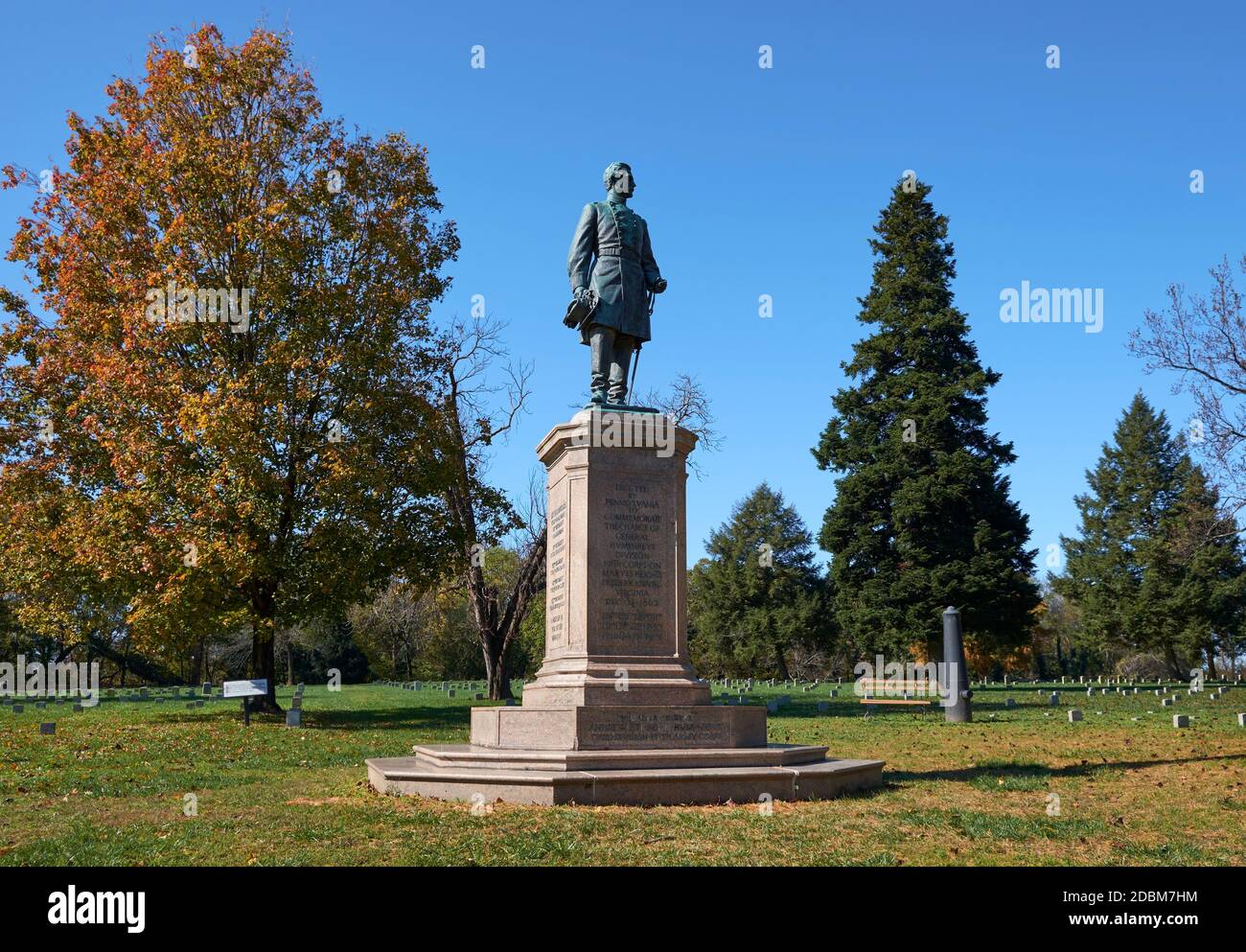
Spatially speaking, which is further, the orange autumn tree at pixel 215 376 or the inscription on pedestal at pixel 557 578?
A: the orange autumn tree at pixel 215 376

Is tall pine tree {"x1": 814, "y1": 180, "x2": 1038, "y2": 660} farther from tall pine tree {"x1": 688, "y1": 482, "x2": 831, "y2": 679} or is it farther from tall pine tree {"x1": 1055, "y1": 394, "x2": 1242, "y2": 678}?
tall pine tree {"x1": 688, "y1": 482, "x2": 831, "y2": 679}

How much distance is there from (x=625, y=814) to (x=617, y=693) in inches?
93.8

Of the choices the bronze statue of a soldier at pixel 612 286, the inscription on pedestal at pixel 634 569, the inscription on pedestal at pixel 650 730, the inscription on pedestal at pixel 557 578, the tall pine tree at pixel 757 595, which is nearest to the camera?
the inscription on pedestal at pixel 650 730

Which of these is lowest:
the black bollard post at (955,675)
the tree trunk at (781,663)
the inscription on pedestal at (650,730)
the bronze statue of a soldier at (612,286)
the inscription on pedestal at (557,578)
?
the tree trunk at (781,663)

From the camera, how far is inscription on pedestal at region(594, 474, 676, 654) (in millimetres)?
12164

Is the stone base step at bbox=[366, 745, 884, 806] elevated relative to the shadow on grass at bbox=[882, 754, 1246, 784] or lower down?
elevated

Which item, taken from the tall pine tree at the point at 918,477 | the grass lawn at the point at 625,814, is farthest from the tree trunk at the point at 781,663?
the grass lawn at the point at 625,814

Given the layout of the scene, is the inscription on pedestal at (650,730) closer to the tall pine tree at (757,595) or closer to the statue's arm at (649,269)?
the statue's arm at (649,269)

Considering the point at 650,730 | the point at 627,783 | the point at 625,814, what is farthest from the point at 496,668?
the point at 625,814

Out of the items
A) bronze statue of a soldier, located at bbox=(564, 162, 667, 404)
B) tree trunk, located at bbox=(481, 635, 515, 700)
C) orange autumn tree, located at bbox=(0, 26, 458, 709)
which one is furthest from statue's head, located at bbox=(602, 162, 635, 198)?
tree trunk, located at bbox=(481, 635, 515, 700)

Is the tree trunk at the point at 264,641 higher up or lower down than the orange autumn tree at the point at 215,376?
lower down

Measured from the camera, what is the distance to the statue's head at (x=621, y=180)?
45.8 feet

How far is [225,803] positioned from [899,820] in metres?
6.60

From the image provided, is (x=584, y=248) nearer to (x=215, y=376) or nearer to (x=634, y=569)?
(x=634, y=569)
